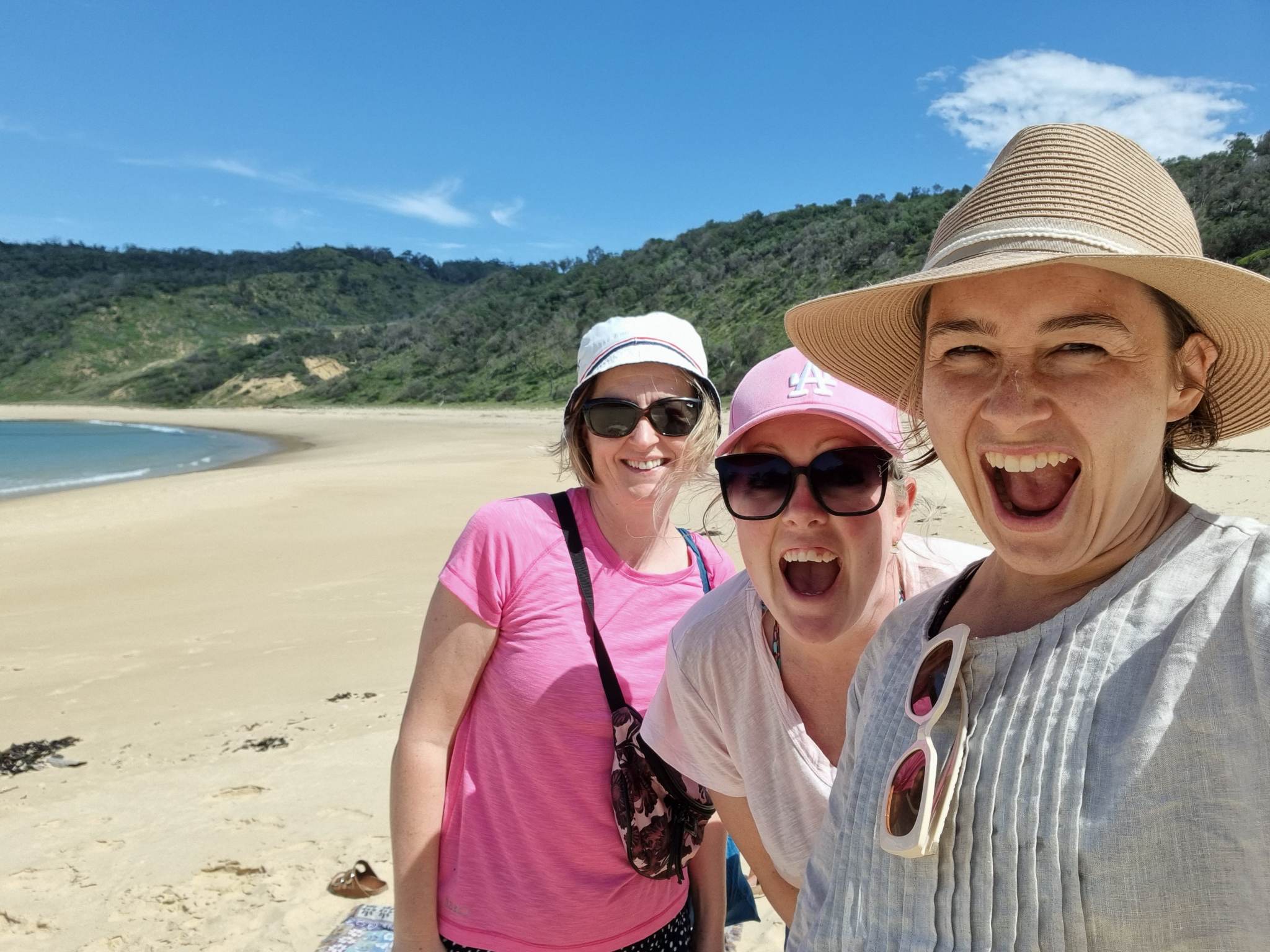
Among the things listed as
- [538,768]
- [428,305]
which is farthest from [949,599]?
[428,305]

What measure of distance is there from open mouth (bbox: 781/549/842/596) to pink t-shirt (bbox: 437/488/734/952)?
1.50 feet

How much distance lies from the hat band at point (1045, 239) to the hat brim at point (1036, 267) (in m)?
0.02

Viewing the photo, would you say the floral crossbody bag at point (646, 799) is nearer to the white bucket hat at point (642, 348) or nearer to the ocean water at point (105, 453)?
the white bucket hat at point (642, 348)

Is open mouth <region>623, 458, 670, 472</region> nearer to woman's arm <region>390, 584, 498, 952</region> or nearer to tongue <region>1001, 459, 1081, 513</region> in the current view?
woman's arm <region>390, 584, 498, 952</region>

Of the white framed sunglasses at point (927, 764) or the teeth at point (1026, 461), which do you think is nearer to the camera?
the white framed sunglasses at point (927, 764)

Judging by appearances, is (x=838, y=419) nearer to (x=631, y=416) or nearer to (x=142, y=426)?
(x=631, y=416)

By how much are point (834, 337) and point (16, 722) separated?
21.4 feet

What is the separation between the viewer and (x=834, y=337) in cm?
160

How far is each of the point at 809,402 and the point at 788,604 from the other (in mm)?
405

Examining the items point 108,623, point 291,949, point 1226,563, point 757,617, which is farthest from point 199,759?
point 1226,563

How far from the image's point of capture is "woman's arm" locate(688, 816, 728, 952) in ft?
7.34

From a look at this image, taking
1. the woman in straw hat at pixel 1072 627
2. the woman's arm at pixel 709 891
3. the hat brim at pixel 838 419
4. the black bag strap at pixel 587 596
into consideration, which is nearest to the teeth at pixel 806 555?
the hat brim at pixel 838 419

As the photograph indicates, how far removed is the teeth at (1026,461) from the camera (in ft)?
3.75

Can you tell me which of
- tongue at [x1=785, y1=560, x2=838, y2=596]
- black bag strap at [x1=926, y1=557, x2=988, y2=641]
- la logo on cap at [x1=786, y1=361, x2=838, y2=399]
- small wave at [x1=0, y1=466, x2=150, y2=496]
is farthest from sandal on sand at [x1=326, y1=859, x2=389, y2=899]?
small wave at [x1=0, y1=466, x2=150, y2=496]
